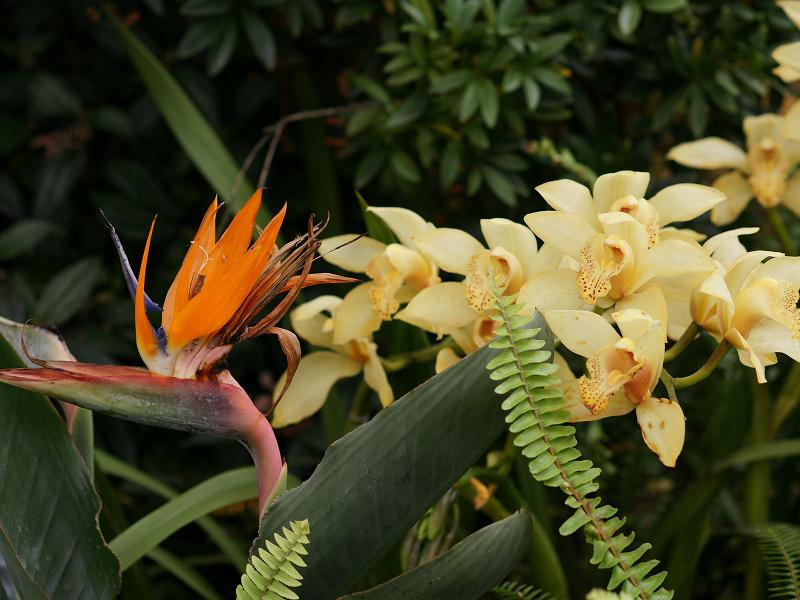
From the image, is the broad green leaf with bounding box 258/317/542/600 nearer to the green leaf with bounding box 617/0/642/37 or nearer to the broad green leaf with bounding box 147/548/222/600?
the broad green leaf with bounding box 147/548/222/600

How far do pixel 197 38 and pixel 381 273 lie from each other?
1.91 feet

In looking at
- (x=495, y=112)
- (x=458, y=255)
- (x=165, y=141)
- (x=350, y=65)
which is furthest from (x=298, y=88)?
(x=458, y=255)

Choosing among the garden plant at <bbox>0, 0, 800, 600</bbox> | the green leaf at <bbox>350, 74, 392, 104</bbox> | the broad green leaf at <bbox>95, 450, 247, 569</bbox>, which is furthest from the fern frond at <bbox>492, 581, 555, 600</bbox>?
the green leaf at <bbox>350, 74, 392, 104</bbox>

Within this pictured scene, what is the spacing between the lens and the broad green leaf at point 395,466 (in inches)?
22.6

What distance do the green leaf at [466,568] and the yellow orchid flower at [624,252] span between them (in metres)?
0.16

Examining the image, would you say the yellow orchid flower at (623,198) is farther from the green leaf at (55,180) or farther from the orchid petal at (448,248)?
the green leaf at (55,180)

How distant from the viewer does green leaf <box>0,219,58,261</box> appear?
119 cm

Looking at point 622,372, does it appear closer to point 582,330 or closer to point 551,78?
point 582,330

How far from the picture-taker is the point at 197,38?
1167mm

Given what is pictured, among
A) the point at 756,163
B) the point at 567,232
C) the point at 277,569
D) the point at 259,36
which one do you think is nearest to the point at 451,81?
the point at 259,36

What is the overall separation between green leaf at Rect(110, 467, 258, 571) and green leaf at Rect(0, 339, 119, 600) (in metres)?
0.07

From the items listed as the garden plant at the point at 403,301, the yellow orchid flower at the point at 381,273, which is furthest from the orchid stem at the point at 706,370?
the yellow orchid flower at the point at 381,273

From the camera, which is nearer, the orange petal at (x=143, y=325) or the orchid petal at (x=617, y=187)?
the orange petal at (x=143, y=325)

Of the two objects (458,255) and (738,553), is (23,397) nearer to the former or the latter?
(458,255)
